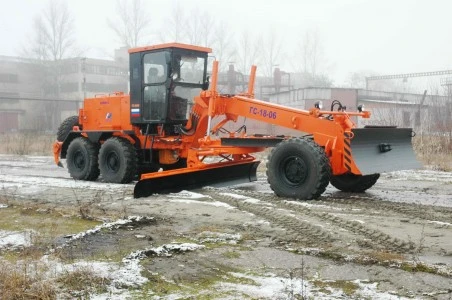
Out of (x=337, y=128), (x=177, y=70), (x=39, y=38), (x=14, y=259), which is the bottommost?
(x=14, y=259)

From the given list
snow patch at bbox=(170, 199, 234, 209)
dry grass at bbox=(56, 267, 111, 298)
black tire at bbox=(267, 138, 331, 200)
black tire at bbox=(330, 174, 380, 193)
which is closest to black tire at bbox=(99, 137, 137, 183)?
snow patch at bbox=(170, 199, 234, 209)

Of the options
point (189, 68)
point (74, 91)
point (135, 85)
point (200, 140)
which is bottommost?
point (200, 140)

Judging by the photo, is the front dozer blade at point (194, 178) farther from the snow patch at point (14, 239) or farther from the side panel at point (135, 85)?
the snow patch at point (14, 239)

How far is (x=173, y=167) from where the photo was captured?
11.3 m

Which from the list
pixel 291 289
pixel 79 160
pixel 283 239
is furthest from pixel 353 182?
pixel 79 160

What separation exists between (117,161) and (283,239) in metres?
6.42

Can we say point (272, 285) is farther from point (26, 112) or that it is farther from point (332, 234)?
point (26, 112)

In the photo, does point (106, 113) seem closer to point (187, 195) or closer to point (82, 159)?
point (82, 159)

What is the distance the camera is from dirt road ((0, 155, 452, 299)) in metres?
4.23

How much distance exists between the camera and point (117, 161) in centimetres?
1137

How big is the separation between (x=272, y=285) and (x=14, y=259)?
98.5 inches

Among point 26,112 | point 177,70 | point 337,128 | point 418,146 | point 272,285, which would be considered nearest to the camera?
point 272,285

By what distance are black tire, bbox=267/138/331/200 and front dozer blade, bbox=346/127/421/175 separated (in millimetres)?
626

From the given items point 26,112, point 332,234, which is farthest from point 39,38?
point 332,234
